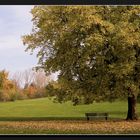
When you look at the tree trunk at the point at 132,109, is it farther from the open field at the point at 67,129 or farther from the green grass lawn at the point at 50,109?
the open field at the point at 67,129

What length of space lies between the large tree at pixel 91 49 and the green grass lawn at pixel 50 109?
6.06ft

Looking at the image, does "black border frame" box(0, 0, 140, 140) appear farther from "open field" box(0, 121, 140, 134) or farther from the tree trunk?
the tree trunk

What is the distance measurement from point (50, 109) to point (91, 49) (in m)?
6.90

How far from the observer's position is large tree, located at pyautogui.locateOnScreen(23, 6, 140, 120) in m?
20.5

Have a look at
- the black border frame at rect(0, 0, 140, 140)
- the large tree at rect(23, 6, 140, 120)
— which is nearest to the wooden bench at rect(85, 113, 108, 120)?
the large tree at rect(23, 6, 140, 120)

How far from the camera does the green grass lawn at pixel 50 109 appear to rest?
2428 centimetres

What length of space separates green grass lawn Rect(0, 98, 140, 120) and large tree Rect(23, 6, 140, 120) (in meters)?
1.85

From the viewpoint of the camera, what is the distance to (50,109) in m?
26.5

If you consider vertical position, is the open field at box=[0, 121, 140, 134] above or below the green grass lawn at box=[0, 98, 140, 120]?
below

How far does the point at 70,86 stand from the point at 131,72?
288cm
